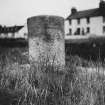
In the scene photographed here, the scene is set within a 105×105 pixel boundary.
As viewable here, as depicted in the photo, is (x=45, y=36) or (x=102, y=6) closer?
(x=45, y=36)

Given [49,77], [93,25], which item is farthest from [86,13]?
[49,77]

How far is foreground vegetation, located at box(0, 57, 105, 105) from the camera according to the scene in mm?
2930

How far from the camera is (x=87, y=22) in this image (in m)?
38.5

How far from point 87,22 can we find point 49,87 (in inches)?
1425

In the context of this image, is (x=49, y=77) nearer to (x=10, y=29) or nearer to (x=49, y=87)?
(x=49, y=87)

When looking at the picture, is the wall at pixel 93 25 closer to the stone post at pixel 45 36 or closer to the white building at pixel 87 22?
the white building at pixel 87 22

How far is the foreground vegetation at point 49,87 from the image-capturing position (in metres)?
2.93

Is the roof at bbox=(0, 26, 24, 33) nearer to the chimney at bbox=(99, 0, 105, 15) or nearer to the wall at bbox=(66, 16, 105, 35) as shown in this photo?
the wall at bbox=(66, 16, 105, 35)

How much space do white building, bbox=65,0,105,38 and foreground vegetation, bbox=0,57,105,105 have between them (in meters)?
31.6

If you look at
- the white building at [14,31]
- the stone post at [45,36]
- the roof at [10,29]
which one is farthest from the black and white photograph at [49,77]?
the roof at [10,29]

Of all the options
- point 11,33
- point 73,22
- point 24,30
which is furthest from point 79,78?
point 11,33

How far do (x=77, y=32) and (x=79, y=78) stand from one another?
35.7 meters

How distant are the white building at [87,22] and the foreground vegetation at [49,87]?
31634mm

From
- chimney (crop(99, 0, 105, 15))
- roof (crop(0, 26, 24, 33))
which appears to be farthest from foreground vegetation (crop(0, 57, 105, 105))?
roof (crop(0, 26, 24, 33))
